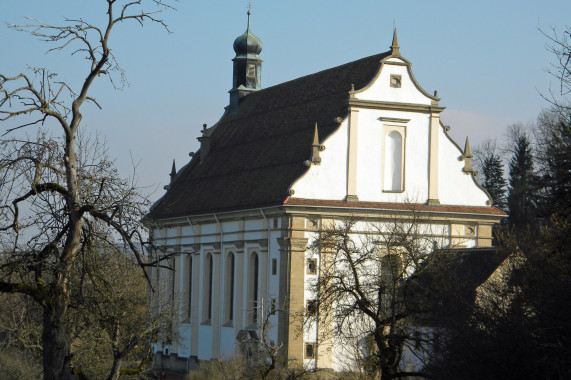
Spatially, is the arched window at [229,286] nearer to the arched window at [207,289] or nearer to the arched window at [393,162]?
the arched window at [207,289]

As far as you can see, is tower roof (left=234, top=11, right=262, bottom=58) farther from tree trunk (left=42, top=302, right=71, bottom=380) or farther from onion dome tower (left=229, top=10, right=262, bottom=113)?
tree trunk (left=42, top=302, right=71, bottom=380)

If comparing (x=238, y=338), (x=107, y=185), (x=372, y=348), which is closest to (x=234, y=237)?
(x=238, y=338)

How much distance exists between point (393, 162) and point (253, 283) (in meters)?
8.05

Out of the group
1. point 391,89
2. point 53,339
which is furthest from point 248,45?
point 53,339

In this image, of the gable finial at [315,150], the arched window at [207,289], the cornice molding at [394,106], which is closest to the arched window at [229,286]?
the arched window at [207,289]

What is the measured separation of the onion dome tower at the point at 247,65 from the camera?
203 feet

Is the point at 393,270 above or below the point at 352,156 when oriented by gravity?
below

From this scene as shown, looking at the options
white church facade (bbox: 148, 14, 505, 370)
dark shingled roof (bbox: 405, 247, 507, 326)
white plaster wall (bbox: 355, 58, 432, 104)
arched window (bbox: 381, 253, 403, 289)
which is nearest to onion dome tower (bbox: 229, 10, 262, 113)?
white church facade (bbox: 148, 14, 505, 370)

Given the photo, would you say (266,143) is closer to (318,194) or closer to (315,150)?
(315,150)

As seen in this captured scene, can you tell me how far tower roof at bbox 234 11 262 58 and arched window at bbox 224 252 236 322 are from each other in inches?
645

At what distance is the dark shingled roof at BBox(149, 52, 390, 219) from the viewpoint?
4634cm

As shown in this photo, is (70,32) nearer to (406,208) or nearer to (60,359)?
(60,359)

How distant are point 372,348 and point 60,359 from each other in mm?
16911

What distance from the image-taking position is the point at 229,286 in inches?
1960
